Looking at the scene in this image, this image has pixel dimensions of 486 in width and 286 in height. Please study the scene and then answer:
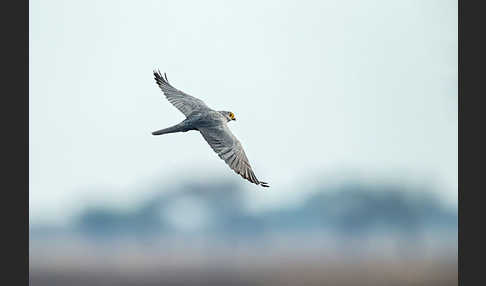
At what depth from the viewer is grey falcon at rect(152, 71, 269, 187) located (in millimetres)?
6058

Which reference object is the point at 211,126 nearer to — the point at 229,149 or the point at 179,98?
the point at 229,149

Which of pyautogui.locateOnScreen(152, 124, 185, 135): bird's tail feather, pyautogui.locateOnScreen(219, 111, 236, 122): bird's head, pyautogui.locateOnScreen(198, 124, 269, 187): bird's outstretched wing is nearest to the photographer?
pyautogui.locateOnScreen(198, 124, 269, 187): bird's outstretched wing

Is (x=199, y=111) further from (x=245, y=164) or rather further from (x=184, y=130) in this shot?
(x=245, y=164)

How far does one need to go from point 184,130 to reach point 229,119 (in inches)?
19.8

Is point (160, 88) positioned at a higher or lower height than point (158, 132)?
higher

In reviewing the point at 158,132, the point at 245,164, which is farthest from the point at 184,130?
the point at 245,164

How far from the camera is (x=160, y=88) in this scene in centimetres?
760

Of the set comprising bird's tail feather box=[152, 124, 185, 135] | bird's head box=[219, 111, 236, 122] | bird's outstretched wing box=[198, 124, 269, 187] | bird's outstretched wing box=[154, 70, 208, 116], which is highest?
bird's outstretched wing box=[154, 70, 208, 116]

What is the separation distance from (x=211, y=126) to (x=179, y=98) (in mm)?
938

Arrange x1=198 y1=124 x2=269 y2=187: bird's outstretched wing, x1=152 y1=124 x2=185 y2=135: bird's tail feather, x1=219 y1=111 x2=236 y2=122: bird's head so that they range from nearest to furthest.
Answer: x1=198 y1=124 x2=269 y2=187: bird's outstretched wing < x1=152 y1=124 x2=185 y2=135: bird's tail feather < x1=219 y1=111 x2=236 y2=122: bird's head

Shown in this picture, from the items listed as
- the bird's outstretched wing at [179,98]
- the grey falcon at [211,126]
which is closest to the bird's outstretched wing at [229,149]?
the grey falcon at [211,126]

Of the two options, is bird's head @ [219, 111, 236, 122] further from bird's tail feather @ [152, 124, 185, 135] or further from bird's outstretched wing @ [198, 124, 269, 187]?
bird's tail feather @ [152, 124, 185, 135]

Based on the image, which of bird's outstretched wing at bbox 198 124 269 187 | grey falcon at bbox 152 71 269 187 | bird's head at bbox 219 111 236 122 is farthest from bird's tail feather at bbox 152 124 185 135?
bird's head at bbox 219 111 236 122

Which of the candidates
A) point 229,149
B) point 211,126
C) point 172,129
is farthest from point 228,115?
point 229,149
